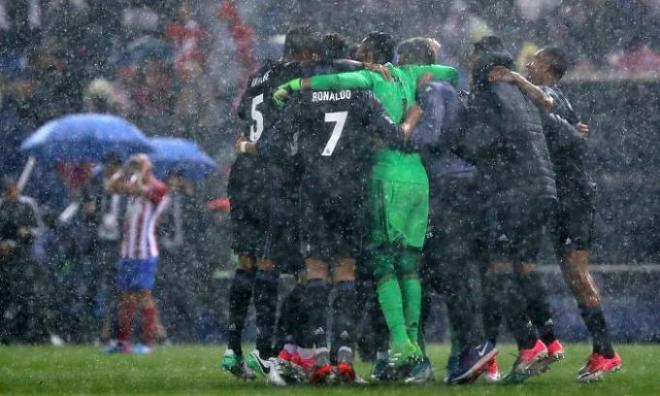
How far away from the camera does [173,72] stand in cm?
1920

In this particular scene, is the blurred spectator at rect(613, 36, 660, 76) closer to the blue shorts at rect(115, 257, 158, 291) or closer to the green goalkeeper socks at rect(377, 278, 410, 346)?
the blue shorts at rect(115, 257, 158, 291)

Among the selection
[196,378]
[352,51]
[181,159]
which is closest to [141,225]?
[181,159]

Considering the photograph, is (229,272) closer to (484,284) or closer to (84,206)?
(84,206)

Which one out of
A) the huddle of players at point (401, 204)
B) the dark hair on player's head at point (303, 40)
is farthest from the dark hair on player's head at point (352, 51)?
the dark hair on player's head at point (303, 40)

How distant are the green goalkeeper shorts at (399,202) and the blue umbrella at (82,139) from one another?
26.8 feet

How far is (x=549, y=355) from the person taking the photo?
10312mm

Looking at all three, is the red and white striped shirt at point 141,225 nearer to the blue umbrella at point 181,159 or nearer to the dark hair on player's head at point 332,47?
the blue umbrella at point 181,159

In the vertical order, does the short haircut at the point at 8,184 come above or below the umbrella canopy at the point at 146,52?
below

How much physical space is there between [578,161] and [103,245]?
6.87 meters

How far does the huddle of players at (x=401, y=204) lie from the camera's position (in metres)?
9.81

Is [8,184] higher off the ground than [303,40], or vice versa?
[303,40]

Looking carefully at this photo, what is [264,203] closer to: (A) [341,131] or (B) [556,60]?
(A) [341,131]

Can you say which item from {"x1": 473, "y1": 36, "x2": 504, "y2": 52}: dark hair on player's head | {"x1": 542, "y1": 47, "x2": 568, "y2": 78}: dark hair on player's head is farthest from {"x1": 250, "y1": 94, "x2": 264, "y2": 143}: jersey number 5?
{"x1": 542, "y1": 47, "x2": 568, "y2": 78}: dark hair on player's head

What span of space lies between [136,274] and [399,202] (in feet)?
20.9
